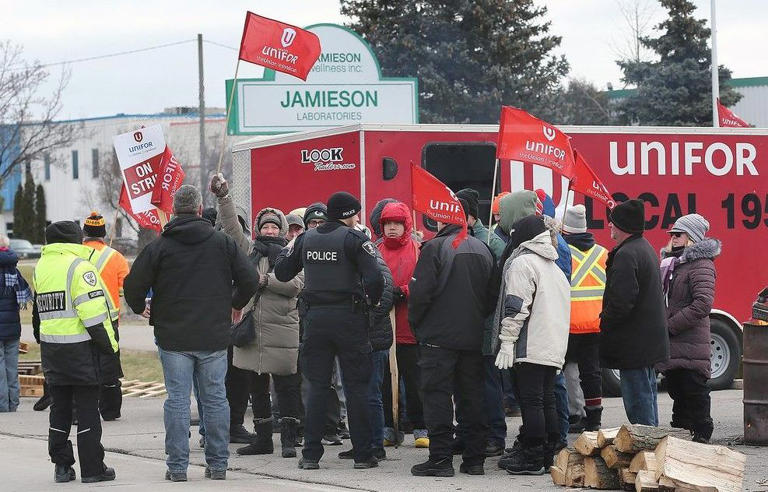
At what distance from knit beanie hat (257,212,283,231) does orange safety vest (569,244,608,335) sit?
2699 mm

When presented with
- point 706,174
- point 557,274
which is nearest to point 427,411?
point 557,274

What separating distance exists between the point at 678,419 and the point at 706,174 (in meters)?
4.87

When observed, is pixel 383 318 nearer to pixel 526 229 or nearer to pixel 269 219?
pixel 269 219

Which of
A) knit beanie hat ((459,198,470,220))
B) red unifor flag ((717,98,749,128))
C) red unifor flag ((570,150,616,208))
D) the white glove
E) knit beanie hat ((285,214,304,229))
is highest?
red unifor flag ((717,98,749,128))

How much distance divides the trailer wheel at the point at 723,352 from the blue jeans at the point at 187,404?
6992 mm

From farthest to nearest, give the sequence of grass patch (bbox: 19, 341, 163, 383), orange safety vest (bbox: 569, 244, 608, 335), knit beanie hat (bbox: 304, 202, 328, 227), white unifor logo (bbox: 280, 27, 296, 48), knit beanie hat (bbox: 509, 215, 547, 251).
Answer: grass patch (bbox: 19, 341, 163, 383) < white unifor logo (bbox: 280, 27, 296, 48) < orange safety vest (bbox: 569, 244, 608, 335) < knit beanie hat (bbox: 304, 202, 328, 227) < knit beanie hat (bbox: 509, 215, 547, 251)

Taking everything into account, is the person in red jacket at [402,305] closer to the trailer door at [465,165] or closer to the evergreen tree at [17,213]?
the trailer door at [465,165]

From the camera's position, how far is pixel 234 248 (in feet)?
30.6

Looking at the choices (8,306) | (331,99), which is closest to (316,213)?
(8,306)

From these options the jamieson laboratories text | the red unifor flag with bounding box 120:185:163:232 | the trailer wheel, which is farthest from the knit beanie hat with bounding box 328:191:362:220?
the jamieson laboratories text

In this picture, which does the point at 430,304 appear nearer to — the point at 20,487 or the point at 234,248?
the point at 234,248

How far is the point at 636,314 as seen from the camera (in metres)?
9.67

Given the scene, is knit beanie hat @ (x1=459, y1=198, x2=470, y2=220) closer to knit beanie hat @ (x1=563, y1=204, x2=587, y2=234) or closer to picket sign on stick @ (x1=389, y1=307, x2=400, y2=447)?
picket sign on stick @ (x1=389, y1=307, x2=400, y2=447)

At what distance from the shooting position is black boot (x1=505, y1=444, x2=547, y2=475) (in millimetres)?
9414
